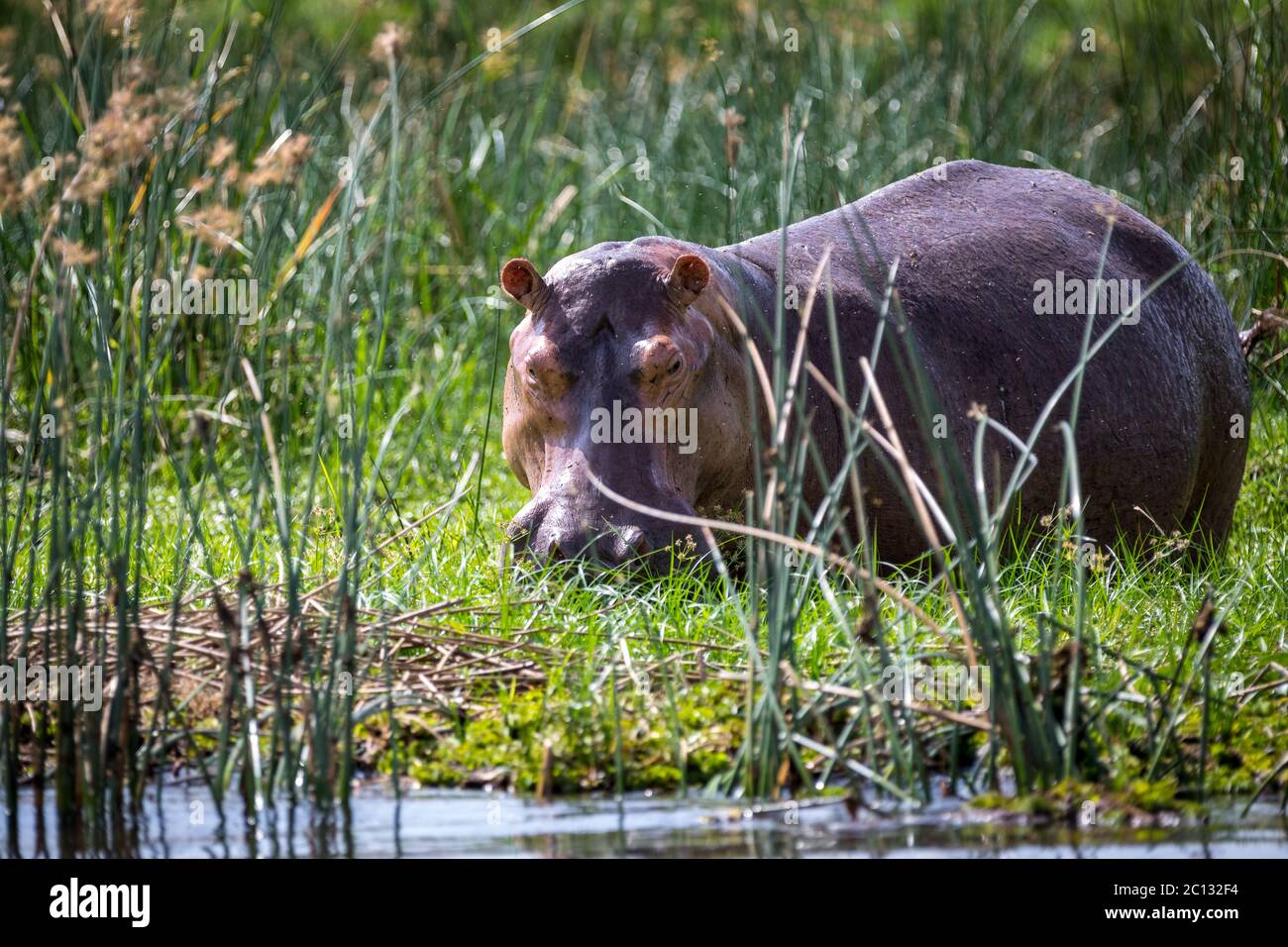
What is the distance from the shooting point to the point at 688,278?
4590mm

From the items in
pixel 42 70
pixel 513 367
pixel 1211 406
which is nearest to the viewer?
pixel 513 367

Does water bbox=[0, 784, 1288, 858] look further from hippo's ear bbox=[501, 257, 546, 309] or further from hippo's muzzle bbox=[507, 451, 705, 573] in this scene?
hippo's ear bbox=[501, 257, 546, 309]

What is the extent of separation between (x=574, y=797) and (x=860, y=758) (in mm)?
555

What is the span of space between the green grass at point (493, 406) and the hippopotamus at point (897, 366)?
21cm

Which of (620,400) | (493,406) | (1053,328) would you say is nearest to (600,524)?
(620,400)

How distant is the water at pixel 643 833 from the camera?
298 centimetres

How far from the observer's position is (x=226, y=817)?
10.5ft

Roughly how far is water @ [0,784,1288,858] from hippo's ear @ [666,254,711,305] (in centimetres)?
163

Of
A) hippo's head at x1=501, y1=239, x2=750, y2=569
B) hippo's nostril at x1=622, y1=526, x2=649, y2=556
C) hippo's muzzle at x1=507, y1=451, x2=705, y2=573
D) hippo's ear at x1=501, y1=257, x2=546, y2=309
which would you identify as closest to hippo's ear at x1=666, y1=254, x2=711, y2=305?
hippo's head at x1=501, y1=239, x2=750, y2=569

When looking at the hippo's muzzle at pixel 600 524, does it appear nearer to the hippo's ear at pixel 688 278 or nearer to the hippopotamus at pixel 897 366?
the hippopotamus at pixel 897 366

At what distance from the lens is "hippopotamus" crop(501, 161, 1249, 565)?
447 cm

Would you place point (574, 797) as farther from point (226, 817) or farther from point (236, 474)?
point (236, 474)

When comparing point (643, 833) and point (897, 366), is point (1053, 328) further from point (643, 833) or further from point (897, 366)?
point (643, 833)
